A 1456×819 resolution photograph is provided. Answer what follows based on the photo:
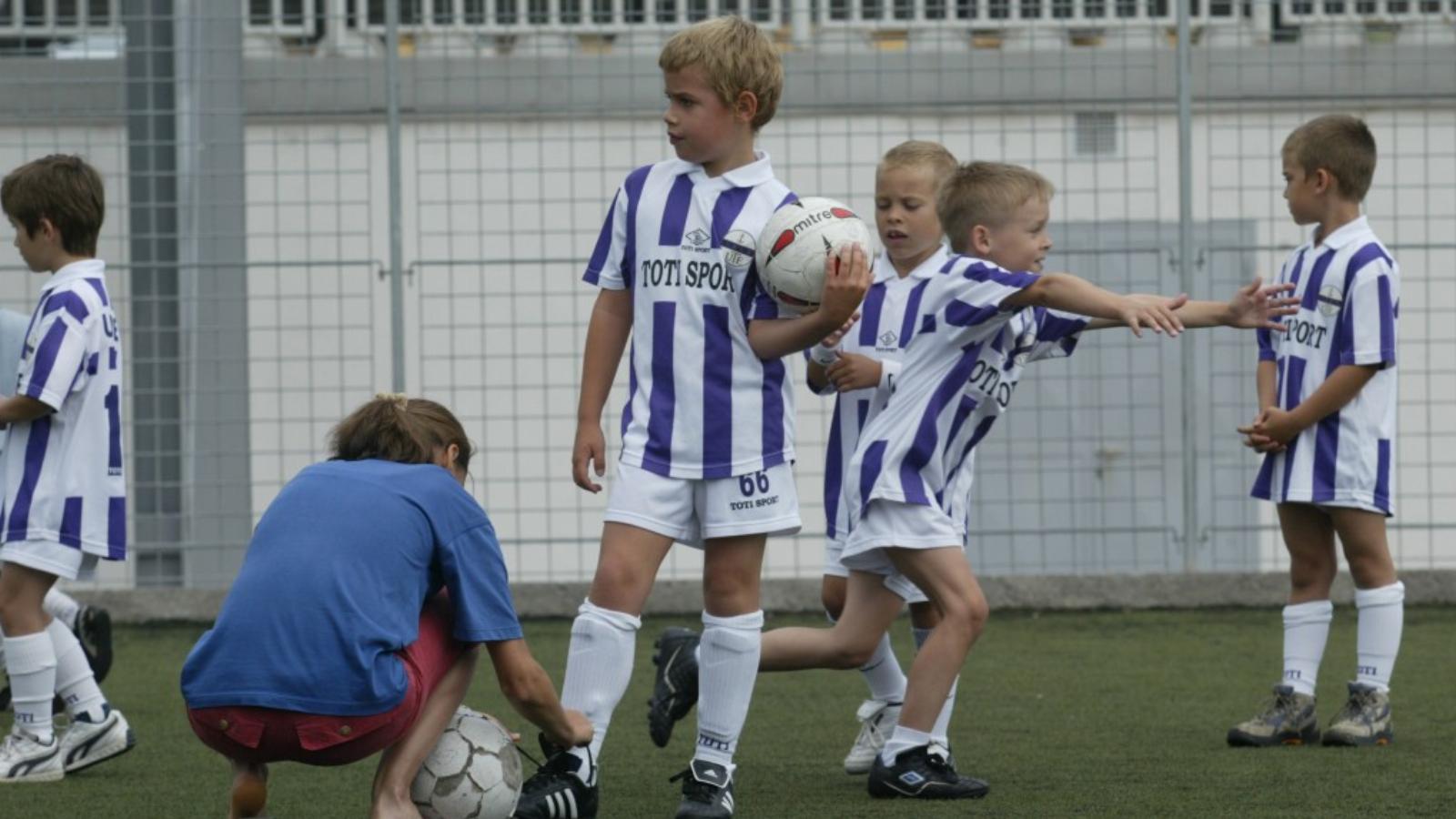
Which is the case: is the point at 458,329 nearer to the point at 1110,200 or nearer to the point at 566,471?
the point at 566,471

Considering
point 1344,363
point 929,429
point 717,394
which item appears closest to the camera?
point 717,394

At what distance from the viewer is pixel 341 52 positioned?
8125 millimetres

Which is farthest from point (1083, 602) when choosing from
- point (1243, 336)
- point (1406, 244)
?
point (1406, 244)

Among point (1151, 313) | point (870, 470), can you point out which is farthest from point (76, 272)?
point (1151, 313)

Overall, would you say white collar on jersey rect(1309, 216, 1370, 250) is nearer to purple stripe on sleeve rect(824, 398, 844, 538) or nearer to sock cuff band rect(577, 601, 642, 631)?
purple stripe on sleeve rect(824, 398, 844, 538)

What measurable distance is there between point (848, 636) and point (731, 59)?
1372 mm

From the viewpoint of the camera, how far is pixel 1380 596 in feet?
17.1

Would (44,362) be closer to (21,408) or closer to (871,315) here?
(21,408)

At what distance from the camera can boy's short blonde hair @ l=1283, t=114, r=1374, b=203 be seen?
17.0 feet

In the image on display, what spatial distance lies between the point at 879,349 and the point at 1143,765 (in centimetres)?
110

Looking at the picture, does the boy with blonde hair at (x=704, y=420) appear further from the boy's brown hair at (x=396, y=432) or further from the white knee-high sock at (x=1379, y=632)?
the white knee-high sock at (x=1379, y=632)

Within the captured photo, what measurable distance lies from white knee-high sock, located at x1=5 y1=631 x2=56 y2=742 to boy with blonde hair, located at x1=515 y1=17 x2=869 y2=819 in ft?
4.67

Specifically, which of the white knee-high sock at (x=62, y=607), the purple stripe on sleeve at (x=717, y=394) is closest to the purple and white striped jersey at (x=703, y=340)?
the purple stripe on sleeve at (x=717, y=394)

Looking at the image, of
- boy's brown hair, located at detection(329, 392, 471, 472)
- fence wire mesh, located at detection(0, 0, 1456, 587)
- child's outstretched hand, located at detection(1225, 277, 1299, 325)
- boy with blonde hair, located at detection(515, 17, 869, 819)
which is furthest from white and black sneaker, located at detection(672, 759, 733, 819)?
fence wire mesh, located at detection(0, 0, 1456, 587)
